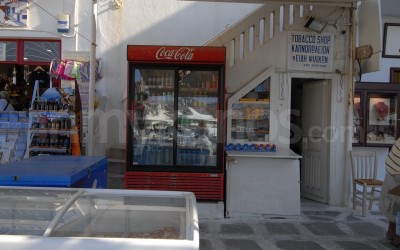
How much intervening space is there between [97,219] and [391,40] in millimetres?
7293

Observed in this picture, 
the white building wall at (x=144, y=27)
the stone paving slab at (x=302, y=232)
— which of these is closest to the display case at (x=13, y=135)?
the white building wall at (x=144, y=27)

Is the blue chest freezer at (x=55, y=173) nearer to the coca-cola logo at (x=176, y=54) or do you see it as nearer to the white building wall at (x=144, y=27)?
the coca-cola logo at (x=176, y=54)

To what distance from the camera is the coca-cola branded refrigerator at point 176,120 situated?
595 centimetres

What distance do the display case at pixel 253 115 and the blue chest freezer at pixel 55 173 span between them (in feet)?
8.71

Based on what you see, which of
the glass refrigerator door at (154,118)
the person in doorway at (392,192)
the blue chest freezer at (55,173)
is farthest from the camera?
the glass refrigerator door at (154,118)

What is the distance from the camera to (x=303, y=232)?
565 centimetres

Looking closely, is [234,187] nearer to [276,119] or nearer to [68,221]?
[276,119]

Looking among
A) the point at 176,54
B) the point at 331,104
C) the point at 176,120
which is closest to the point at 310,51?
the point at 331,104

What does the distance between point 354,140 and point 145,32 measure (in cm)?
502

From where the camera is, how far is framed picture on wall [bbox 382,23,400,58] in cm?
800

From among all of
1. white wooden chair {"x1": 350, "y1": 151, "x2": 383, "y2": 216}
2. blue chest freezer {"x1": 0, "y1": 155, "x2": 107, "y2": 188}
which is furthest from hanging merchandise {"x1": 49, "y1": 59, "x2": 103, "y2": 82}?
white wooden chair {"x1": 350, "y1": 151, "x2": 383, "y2": 216}

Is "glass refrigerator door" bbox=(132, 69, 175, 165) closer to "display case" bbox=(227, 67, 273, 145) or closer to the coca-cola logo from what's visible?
the coca-cola logo

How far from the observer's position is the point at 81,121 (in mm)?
7789

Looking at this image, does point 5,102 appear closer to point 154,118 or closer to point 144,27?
point 144,27
